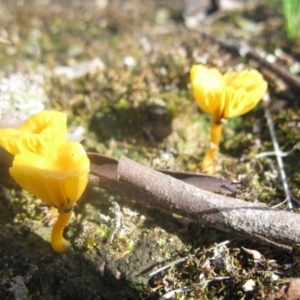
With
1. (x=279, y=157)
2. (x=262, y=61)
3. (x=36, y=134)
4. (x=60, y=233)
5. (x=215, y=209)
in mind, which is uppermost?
(x=36, y=134)

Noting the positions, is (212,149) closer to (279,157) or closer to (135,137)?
(279,157)

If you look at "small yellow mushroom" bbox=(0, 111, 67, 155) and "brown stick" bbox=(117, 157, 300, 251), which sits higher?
"small yellow mushroom" bbox=(0, 111, 67, 155)

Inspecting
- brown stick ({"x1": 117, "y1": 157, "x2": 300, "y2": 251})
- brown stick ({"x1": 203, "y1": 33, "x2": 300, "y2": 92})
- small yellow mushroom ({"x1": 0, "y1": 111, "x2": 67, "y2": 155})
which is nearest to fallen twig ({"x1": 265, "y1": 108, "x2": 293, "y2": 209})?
brown stick ({"x1": 203, "y1": 33, "x2": 300, "y2": 92})

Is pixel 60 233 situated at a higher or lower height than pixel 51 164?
lower

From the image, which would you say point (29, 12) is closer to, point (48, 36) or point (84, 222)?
point (48, 36)

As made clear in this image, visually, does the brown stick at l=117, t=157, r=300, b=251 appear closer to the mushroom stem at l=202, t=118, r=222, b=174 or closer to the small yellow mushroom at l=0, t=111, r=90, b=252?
the small yellow mushroom at l=0, t=111, r=90, b=252

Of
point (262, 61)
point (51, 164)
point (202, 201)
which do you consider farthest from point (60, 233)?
→ point (262, 61)

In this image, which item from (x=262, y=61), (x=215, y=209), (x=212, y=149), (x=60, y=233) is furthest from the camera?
(x=262, y=61)

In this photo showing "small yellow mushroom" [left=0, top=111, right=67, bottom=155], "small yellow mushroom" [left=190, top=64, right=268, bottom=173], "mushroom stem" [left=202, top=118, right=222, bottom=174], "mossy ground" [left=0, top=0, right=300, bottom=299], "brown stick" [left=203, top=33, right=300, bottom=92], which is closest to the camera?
"small yellow mushroom" [left=0, top=111, right=67, bottom=155]
